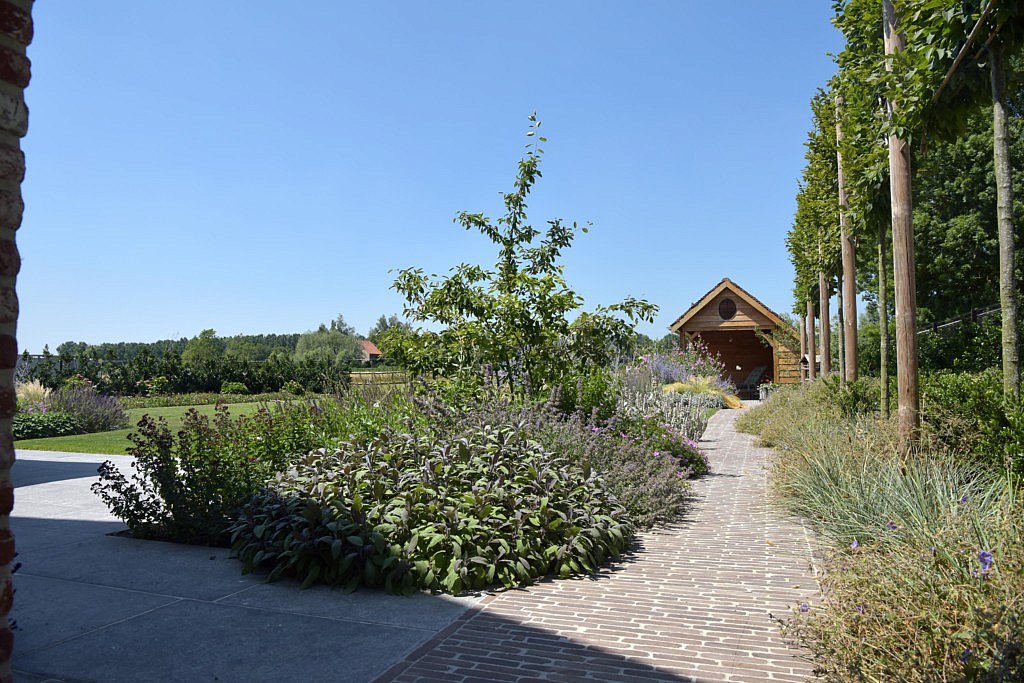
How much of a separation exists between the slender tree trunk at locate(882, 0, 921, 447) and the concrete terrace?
2.14 metres

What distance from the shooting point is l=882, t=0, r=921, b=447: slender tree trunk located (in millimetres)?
7219

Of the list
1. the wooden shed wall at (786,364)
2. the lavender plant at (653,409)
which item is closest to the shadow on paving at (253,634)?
the lavender plant at (653,409)

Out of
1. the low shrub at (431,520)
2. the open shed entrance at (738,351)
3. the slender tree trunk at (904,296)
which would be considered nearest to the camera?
the low shrub at (431,520)

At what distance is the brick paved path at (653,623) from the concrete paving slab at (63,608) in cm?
207

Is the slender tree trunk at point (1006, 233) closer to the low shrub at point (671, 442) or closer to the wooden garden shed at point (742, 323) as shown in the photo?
the low shrub at point (671, 442)

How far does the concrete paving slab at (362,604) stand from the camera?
14.0ft

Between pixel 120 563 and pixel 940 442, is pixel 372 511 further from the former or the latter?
pixel 940 442

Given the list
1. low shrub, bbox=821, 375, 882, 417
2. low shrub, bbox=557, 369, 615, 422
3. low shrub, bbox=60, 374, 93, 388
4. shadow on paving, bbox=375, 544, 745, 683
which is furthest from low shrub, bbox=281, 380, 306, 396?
low shrub, bbox=821, 375, 882, 417

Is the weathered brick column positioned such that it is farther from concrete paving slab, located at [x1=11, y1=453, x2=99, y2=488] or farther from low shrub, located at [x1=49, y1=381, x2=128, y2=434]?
low shrub, located at [x1=49, y1=381, x2=128, y2=434]

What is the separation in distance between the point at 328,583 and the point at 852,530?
3730 millimetres

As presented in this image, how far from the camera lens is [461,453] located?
6262 millimetres

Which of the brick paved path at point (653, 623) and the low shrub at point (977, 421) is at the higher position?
the low shrub at point (977, 421)

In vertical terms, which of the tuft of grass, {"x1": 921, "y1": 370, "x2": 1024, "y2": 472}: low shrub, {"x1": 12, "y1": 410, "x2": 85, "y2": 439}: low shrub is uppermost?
the tuft of grass

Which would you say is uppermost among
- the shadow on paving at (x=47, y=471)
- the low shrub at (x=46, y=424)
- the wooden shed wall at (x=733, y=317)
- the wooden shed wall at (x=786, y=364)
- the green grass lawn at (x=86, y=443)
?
the wooden shed wall at (x=733, y=317)
